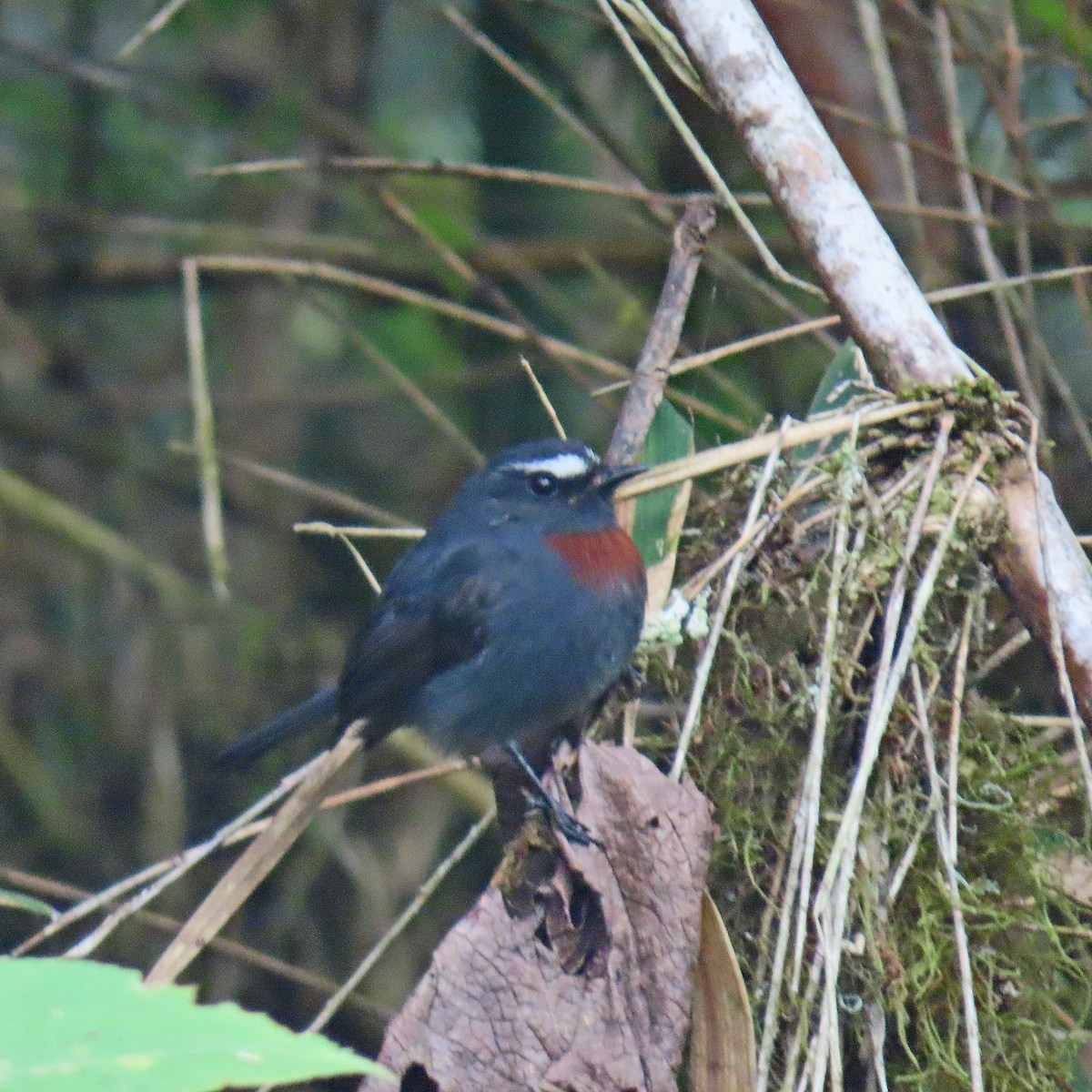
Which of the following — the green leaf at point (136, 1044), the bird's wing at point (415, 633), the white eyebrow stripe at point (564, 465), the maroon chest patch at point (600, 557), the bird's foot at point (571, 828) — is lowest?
the bird's wing at point (415, 633)

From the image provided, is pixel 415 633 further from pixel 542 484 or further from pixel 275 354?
pixel 275 354

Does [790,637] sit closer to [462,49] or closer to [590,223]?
[590,223]

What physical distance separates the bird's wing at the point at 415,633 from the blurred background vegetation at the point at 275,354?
3.71 ft

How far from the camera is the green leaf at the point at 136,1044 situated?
81 centimetres

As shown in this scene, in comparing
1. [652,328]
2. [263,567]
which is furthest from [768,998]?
[263,567]

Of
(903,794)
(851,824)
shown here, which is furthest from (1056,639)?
(851,824)

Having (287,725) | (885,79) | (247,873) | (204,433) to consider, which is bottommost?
(287,725)

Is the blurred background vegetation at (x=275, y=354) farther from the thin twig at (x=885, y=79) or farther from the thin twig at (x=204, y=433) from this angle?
the thin twig at (x=204, y=433)

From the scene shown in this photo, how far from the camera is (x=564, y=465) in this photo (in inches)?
144

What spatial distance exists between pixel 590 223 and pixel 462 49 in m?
1.08

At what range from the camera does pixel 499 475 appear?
3.84m

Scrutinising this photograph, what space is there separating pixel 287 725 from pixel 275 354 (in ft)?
8.20

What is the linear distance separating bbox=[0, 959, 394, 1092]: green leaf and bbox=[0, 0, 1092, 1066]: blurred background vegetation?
12.7 feet

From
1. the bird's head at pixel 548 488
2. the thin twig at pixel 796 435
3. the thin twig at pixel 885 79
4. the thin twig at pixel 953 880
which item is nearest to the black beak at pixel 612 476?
the bird's head at pixel 548 488
